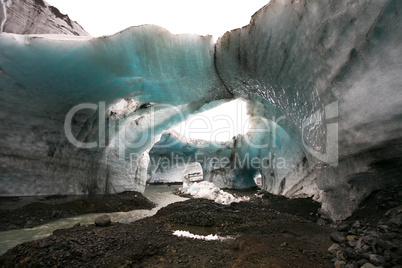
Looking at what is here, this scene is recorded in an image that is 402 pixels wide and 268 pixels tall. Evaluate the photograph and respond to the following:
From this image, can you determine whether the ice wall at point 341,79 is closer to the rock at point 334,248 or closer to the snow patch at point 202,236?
the rock at point 334,248

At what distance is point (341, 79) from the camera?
10.3ft

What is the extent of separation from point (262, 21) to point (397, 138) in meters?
3.39

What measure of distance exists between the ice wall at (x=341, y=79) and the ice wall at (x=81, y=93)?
218cm

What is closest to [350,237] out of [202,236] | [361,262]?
[361,262]

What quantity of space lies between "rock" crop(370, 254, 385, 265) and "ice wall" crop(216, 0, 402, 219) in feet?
5.27

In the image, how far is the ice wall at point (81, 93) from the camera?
4.66m

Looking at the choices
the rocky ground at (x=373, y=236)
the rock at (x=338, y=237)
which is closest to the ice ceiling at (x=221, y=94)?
the rocky ground at (x=373, y=236)

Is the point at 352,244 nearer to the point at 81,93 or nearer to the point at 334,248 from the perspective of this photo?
the point at 334,248

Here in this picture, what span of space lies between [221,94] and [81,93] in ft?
15.7

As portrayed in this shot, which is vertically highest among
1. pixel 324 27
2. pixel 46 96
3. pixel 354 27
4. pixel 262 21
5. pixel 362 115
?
pixel 262 21

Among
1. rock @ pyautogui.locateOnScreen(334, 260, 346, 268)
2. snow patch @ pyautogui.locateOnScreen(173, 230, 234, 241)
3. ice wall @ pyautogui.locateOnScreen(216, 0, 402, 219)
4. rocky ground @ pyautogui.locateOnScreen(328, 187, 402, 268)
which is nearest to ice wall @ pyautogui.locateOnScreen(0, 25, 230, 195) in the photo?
ice wall @ pyautogui.locateOnScreen(216, 0, 402, 219)

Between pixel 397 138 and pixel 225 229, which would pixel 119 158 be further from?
pixel 397 138

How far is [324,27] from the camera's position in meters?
3.15

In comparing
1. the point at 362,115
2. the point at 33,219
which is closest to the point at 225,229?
the point at 362,115
